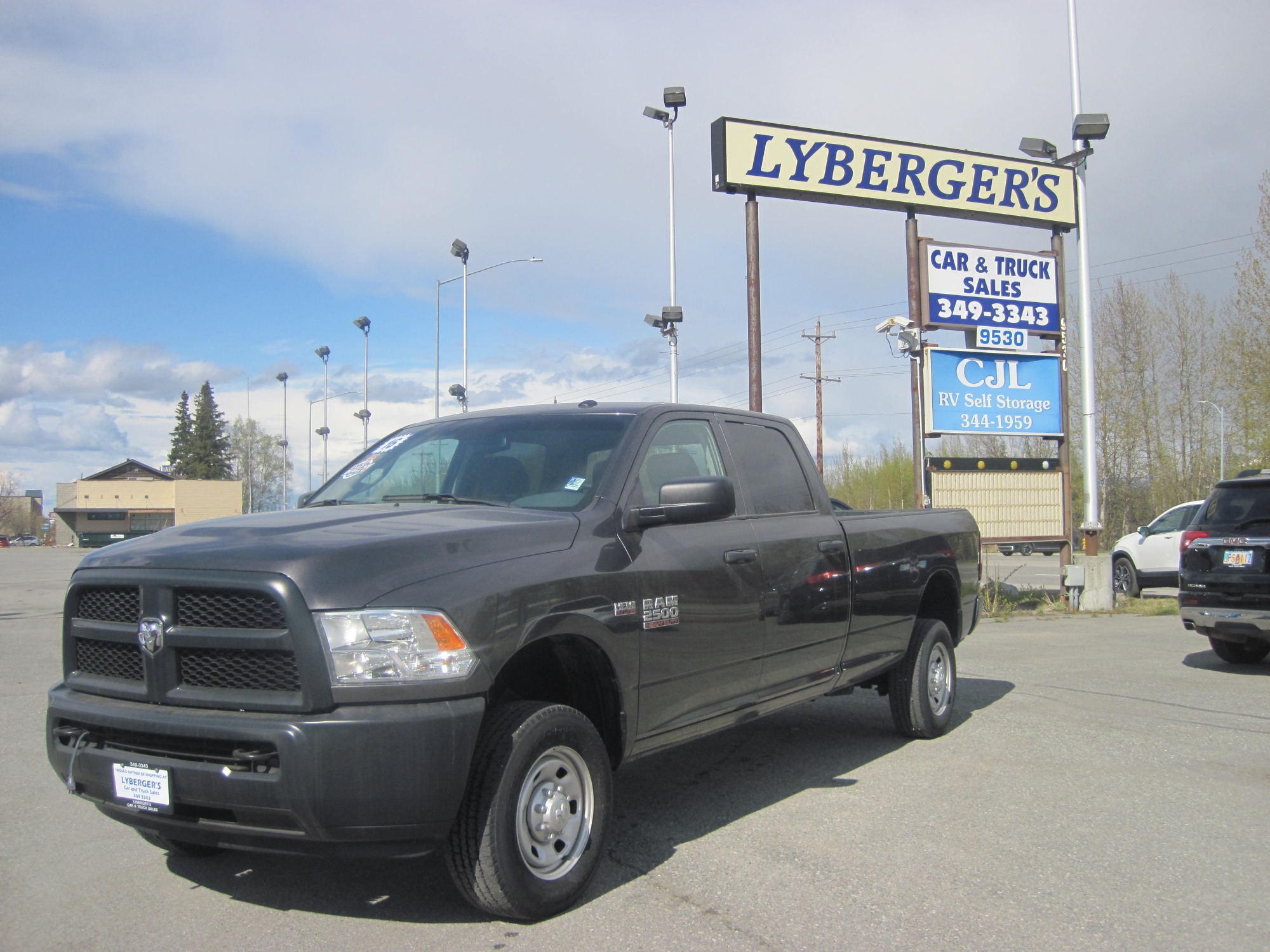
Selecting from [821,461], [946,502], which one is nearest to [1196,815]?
[946,502]

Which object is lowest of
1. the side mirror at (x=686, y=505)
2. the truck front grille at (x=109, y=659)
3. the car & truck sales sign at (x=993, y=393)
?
the truck front grille at (x=109, y=659)

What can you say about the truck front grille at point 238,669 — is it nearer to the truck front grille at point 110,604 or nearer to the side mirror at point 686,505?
the truck front grille at point 110,604

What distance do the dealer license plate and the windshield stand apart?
5.37 feet

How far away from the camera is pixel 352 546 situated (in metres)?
3.59

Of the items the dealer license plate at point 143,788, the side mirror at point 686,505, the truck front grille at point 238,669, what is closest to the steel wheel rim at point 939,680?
the side mirror at point 686,505

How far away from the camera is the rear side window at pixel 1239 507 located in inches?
370

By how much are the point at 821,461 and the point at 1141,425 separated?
537 inches

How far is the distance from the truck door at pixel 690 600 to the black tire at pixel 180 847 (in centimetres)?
194

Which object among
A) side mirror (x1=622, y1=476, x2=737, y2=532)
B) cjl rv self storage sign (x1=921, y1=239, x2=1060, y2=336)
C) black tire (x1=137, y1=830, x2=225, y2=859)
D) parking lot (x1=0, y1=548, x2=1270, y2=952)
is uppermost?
cjl rv self storage sign (x1=921, y1=239, x2=1060, y2=336)

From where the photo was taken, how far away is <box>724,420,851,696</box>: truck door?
17.3ft

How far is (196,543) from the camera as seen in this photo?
3.79 metres

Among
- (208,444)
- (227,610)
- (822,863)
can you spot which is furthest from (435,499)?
(208,444)

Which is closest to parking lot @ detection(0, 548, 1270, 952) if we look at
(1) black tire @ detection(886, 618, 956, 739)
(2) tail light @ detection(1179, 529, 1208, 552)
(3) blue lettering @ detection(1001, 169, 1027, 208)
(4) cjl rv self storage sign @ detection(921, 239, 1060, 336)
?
(1) black tire @ detection(886, 618, 956, 739)

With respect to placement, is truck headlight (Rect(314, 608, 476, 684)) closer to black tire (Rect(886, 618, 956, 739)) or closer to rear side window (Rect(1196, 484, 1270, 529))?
black tire (Rect(886, 618, 956, 739))
